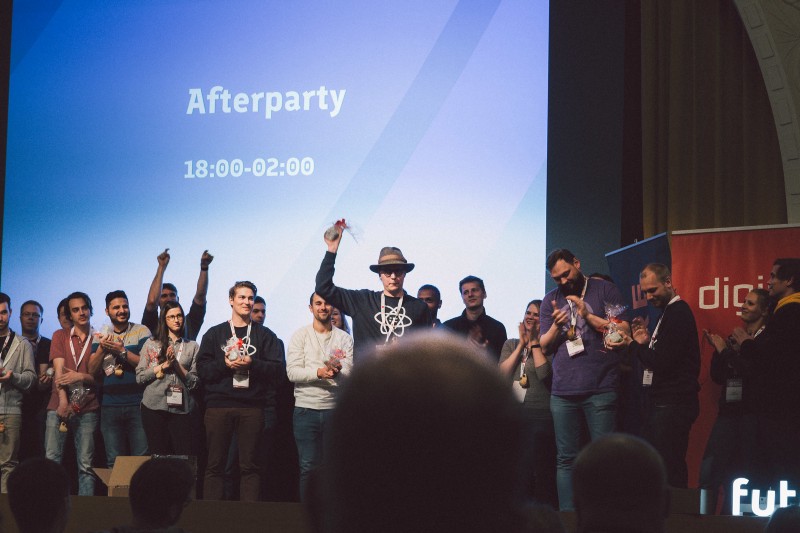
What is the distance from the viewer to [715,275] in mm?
5270

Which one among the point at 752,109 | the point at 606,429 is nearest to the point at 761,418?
the point at 606,429

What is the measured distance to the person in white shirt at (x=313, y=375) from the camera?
5.21m

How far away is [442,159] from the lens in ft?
22.0

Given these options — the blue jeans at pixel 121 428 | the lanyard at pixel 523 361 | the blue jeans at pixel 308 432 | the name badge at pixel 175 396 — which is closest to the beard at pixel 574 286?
the lanyard at pixel 523 361

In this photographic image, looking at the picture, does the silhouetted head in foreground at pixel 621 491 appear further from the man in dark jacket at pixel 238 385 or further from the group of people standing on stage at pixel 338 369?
the man in dark jacket at pixel 238 385

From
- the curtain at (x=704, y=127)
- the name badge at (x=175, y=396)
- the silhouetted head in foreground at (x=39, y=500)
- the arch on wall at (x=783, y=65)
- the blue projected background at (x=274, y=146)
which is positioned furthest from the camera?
the blue projected background at (x=274, y=146)

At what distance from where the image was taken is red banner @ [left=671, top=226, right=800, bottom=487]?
16.6ft

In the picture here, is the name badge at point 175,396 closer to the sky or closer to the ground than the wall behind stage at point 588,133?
closer to the ground

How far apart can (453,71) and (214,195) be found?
2.07m

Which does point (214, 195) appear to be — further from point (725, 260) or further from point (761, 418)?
point (761, 418)

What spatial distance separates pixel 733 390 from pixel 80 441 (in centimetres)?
386

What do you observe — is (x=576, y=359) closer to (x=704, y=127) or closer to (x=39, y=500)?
(x=704, y=127)

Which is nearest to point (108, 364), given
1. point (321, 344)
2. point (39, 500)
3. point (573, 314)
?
point (321, 344)

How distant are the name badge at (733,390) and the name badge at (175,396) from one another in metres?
3.04
